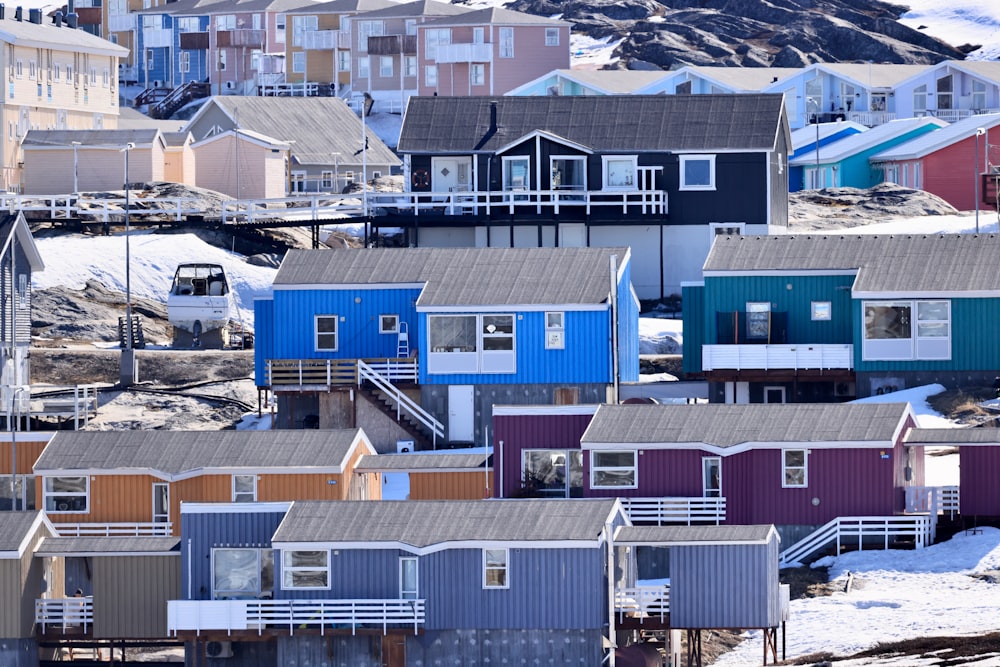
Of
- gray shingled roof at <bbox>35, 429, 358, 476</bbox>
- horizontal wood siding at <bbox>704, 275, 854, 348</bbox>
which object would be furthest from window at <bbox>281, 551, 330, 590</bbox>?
horizontal wood siding at <bbox>704, 275, 854, 348</bbox>

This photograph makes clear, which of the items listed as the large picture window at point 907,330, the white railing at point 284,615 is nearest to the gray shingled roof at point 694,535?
the white railing at point 284,615

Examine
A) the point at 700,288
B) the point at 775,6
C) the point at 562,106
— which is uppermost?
the point at 775,6

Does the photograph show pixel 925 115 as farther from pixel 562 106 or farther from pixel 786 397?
pixel 786 397

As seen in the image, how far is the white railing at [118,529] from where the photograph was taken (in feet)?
167

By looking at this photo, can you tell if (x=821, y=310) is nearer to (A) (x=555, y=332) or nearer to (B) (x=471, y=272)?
(A) (x=555, y=332)

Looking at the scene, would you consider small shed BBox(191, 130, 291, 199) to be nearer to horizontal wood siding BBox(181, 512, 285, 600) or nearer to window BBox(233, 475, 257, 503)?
window BBox(233, 475, 257, 503)

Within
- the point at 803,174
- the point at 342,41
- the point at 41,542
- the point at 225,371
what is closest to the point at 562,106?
the point at 225,371

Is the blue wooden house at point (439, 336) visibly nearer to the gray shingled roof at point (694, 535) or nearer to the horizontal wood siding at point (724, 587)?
the gray shingled roof at point (694, 535)

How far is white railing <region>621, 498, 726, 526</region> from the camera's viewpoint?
163ft

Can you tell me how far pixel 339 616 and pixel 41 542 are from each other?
5643 mm

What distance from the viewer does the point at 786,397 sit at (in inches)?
2445

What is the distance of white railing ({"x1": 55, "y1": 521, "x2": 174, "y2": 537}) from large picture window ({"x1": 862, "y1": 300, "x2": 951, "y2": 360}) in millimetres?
18293

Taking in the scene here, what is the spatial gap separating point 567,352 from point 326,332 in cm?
603

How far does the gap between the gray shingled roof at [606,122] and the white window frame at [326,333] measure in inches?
676
